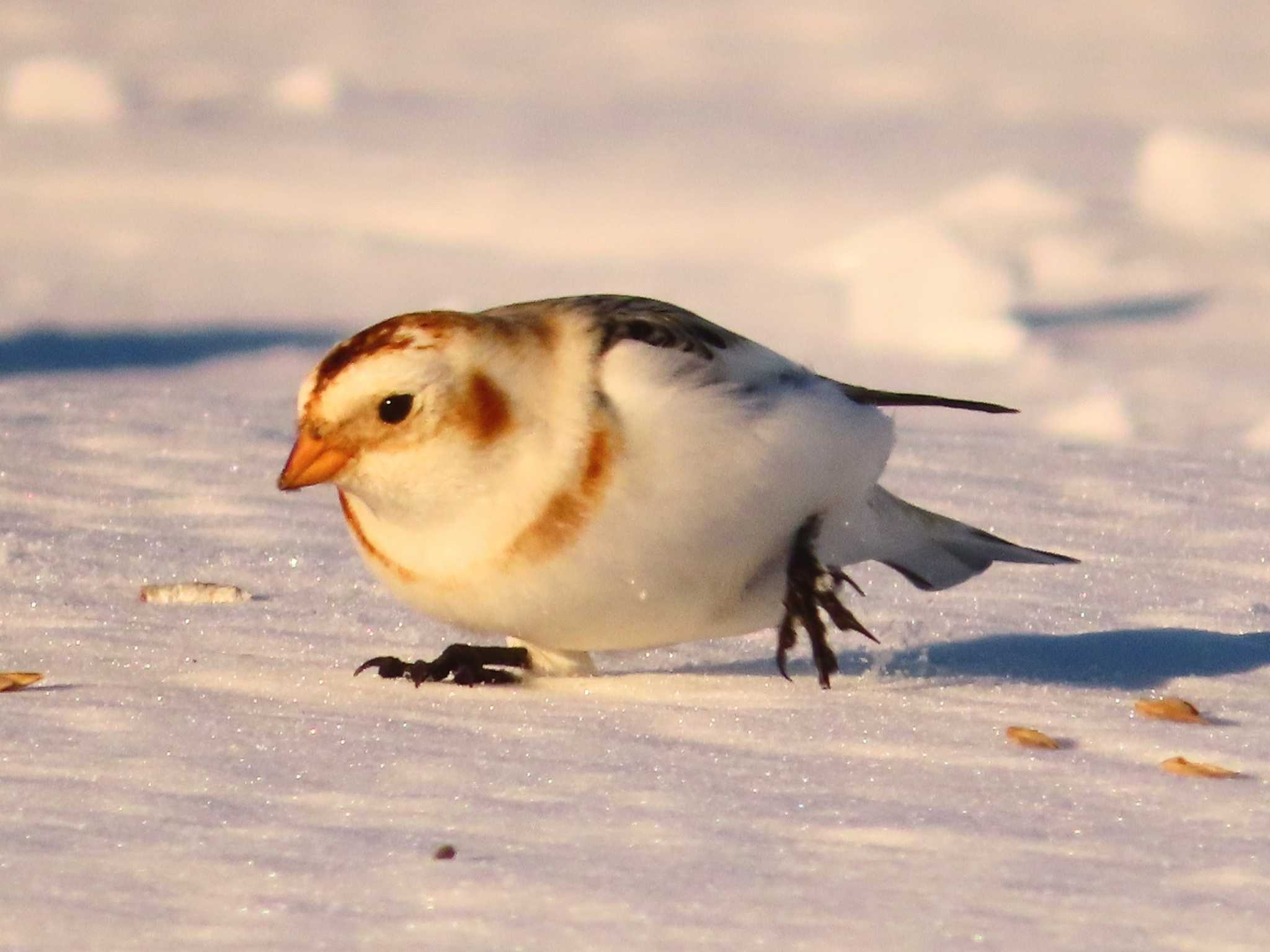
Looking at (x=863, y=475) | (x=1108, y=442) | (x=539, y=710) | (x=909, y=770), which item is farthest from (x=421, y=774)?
(x=1108, y=442)

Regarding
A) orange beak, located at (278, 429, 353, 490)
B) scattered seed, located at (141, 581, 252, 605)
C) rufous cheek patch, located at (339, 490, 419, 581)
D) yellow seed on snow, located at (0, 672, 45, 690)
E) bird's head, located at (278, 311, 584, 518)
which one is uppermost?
bird's head, located at (278, 311, 584, 518)

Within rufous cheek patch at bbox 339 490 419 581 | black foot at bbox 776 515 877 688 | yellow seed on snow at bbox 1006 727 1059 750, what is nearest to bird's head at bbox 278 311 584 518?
rufous cheek patch at bbox 339 490 419 581

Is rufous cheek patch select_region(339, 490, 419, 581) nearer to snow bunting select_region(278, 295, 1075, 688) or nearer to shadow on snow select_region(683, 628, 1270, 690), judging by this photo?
snow bunting select_region(278, 295, 1075, 688)

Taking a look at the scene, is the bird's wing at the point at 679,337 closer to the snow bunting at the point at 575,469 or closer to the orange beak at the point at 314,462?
the snow bunting at the point at 575,469

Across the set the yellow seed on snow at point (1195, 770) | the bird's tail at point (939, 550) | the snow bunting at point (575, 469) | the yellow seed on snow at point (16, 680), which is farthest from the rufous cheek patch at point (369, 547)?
the yellow seed on snow at point (1195, 770)

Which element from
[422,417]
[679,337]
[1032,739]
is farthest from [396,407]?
[1032,739]

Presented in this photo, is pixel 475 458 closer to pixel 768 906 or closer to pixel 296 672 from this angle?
pixel 296 672

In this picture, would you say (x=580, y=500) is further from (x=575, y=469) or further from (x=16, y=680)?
(x=16, y=680)
